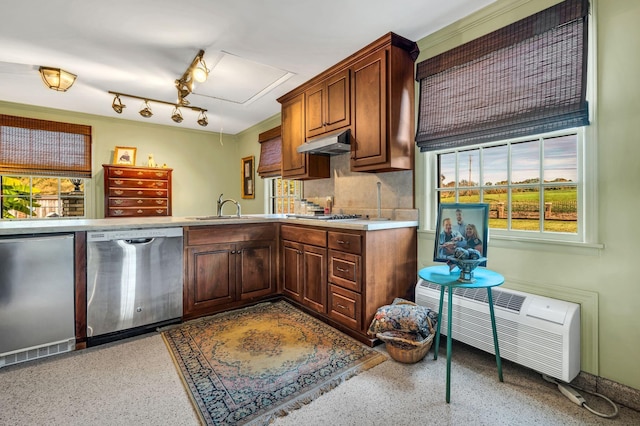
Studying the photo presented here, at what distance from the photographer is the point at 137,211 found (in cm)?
491

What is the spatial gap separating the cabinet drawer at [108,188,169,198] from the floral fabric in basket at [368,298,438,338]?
14.1 ft

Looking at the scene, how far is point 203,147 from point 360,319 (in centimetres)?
496

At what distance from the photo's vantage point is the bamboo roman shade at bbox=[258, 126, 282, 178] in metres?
4.84

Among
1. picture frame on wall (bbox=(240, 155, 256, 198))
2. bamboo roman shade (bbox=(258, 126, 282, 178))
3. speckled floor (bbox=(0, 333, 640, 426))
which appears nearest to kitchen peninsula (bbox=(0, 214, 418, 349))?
speckled floor (bbox=(0, 333, 640, 426))

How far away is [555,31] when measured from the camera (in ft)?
6.31

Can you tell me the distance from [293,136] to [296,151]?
0.64ft

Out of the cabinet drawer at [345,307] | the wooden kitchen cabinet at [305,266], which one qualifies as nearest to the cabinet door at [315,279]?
the wooden kitchen cabinet at [305,266]

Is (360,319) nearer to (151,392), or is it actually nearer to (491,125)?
(151,392)

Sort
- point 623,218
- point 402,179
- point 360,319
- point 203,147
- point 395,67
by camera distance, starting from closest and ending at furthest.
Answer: point 623,218
point 360,319
point 395,67
point 402,179
point 203,147

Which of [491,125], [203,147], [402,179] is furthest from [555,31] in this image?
[203,147]

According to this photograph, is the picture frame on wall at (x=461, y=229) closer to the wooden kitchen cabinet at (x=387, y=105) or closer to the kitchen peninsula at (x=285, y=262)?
the kitchen peninsula at (x=285, y=262)

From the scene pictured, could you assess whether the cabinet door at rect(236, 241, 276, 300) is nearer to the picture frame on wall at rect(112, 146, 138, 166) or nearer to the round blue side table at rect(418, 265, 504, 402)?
the round blue side table at rect(418, 265, 504, 402)

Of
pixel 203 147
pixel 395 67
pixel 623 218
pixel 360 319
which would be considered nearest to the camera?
pixel 623 218

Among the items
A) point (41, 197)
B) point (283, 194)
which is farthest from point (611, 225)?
point (41, 197)
